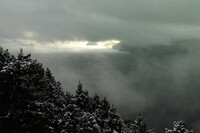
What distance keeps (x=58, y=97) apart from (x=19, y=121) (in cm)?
1870

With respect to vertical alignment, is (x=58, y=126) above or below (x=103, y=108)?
below

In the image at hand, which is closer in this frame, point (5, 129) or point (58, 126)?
point (5, 129)

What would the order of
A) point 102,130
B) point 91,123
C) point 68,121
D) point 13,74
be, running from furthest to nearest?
point 68,121, point 102,130, point 91,123, point 13,74

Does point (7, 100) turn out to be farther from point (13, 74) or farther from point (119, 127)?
point (119, 127)

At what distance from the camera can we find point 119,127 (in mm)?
28688

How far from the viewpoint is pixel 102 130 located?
28.0 metres

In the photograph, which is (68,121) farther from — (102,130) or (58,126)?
(102,130)

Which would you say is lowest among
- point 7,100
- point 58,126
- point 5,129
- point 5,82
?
point 58,126

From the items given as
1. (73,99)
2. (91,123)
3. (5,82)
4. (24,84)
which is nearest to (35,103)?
(24,84)

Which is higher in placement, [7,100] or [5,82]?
[5,82]

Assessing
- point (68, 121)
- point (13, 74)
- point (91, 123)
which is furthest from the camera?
point (68, 121)

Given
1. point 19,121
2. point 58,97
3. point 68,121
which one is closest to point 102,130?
point 68,121

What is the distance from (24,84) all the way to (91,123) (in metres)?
14.8

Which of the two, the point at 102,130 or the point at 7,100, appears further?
the point at 102,130
